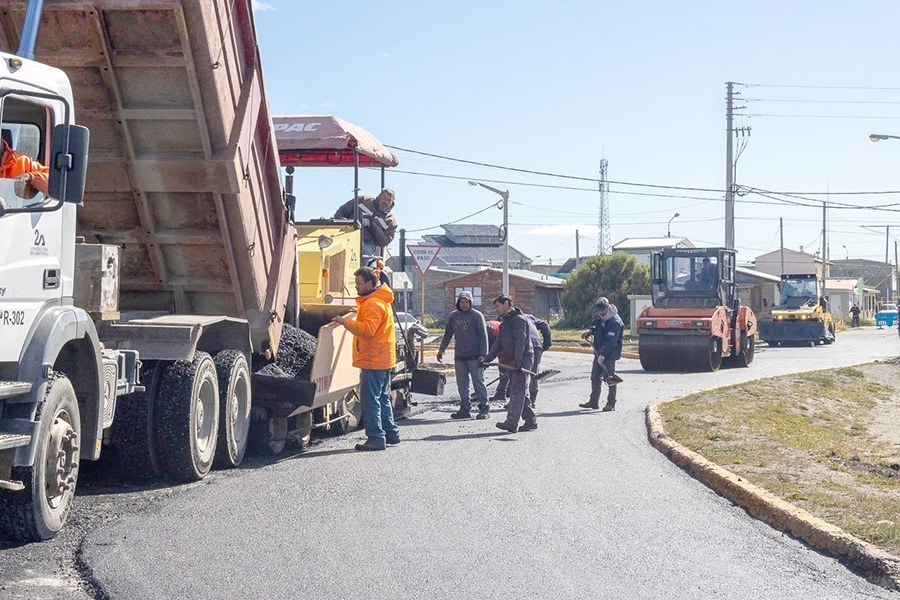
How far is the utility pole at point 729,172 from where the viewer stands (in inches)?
1500

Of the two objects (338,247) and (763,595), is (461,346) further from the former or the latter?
(763,595)

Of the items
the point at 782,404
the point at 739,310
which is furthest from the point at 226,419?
the point at 739,310

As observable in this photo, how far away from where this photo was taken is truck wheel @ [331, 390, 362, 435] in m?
12.2

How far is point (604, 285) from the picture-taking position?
51312 mm

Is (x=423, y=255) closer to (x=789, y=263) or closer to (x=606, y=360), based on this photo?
(x=606, y=360)

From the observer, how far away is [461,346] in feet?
48.8

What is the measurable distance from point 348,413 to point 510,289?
1814 inches

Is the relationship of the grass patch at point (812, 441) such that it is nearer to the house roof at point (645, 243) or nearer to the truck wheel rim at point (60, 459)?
the truck wheel rim at point (60, 459)

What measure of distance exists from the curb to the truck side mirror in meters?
4.81

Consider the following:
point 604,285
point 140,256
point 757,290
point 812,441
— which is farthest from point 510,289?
point 140,256

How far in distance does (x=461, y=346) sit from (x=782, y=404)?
5858mm

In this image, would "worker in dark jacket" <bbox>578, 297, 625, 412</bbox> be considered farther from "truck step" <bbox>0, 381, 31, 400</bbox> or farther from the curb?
"truck step" <bbox>0, 381, 31, 400</bbox>

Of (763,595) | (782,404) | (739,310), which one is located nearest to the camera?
(763,595)

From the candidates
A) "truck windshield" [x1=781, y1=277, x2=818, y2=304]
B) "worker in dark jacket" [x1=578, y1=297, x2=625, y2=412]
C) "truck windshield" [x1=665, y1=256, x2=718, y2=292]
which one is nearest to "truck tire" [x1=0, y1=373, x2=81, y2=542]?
"worker in dark jacket" [x1=578, y1=297, x2=625, y2=412]
